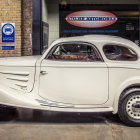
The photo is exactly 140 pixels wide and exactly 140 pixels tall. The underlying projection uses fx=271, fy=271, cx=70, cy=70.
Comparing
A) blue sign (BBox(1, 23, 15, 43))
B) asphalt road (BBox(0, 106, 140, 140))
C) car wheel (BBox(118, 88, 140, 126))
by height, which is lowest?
asphalt road (BBox(0, 106, 140, 140))

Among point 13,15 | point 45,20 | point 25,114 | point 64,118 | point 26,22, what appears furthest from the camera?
point 45,20

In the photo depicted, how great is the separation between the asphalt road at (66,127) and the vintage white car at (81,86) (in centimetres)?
31

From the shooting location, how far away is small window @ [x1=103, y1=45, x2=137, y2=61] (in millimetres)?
5043

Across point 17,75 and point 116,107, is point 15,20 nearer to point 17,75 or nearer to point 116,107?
point 17,75

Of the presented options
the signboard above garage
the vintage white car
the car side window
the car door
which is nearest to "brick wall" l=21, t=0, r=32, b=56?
the signboard above garage

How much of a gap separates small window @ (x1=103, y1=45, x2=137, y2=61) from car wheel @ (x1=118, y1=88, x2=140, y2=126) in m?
0.62

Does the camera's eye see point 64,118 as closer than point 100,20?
Yes

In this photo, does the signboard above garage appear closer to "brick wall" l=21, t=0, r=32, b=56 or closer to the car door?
"brick wall" l=21, t=0, r=32, b=56

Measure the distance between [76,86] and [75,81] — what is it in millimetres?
92

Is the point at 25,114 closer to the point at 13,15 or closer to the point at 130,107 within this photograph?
the point at 130,107

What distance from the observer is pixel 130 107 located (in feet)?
15.9

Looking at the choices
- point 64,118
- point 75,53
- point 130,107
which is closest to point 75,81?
point 75,53

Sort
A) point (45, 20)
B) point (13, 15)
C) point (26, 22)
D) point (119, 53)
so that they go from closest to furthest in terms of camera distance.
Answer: point (119, 53) < point (13, 15) < point (26, 22) < point (45, 20)

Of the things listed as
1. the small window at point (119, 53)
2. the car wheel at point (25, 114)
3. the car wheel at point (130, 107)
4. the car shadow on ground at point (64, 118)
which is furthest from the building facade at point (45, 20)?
the car wheel at point (130, 107)
